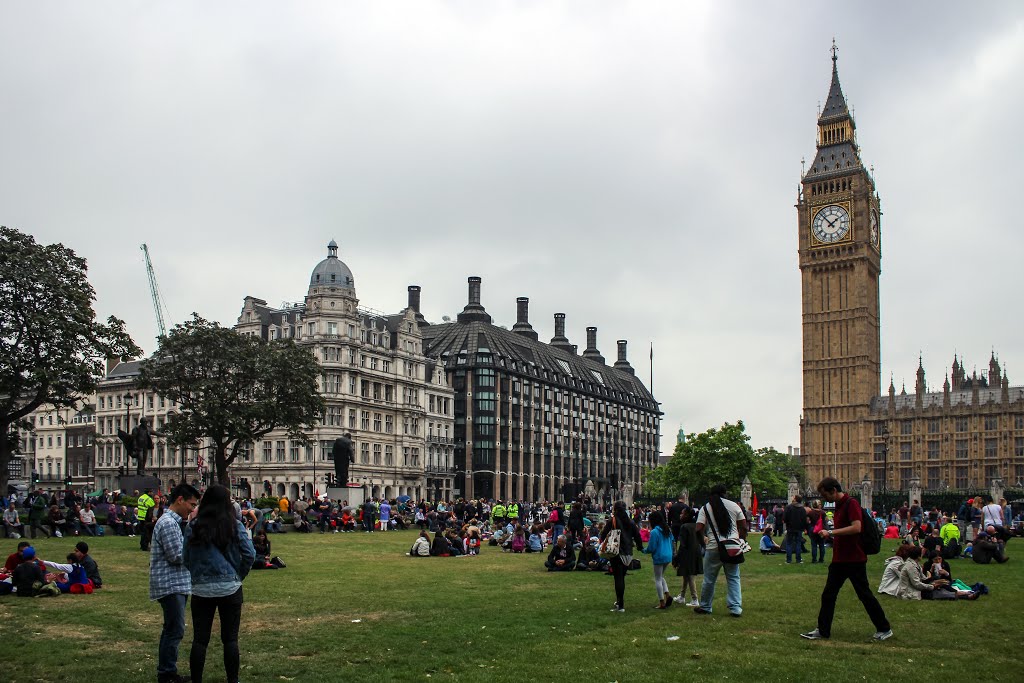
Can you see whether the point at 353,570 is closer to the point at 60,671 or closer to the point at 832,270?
the point at 60,671

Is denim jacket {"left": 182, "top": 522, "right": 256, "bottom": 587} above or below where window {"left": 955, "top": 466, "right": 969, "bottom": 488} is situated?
above

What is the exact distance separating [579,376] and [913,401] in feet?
135

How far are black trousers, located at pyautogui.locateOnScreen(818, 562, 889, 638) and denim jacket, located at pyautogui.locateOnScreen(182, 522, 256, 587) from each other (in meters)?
7.72

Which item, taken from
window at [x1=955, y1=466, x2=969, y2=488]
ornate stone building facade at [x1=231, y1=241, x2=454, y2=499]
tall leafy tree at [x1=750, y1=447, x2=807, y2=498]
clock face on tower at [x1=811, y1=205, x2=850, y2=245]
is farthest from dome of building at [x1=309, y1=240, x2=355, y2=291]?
window at [x1=955, y1=466, x2=969, y2=488]

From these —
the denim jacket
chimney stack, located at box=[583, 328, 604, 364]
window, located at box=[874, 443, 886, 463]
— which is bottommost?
window, located at box=[874, 443, 886, 463]

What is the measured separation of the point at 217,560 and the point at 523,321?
412 ft

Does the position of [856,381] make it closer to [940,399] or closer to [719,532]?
[940,399]

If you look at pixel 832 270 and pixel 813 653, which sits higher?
pixel 832 270

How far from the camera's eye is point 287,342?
61.6 m

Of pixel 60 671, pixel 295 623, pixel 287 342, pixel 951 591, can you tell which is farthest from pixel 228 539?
pixel 287 342

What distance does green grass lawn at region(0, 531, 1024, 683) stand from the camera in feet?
39.6

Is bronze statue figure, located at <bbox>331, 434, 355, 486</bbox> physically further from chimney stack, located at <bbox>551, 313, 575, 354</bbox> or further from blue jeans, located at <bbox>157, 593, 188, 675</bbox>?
chimney stack, located at <bbox>551, 313, 575, 354</bbox>

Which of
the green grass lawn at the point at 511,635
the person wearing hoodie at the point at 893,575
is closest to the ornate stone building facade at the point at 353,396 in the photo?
the green grass lawn at the point at 511,635

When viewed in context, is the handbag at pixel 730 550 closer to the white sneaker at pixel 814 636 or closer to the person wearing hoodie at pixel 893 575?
the white sneaker at pixel 814 636
